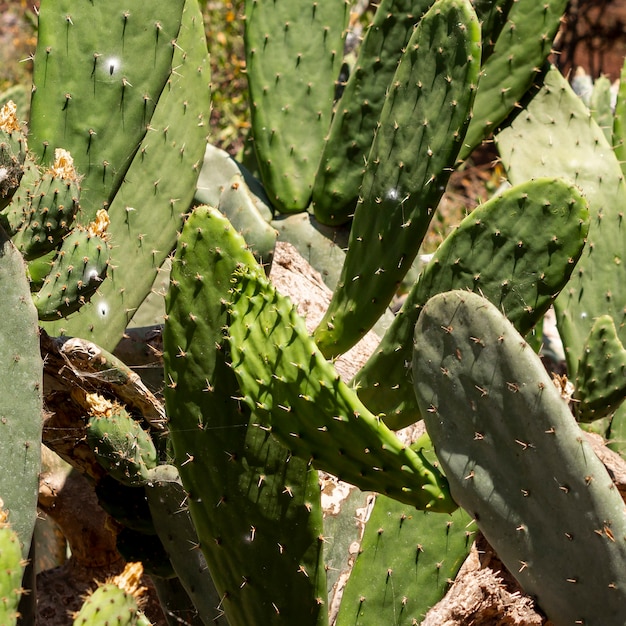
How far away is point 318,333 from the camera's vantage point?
2.17 metres

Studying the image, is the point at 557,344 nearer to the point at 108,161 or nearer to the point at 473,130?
the point at 473,130

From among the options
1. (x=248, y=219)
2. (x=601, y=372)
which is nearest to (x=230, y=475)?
(x=248, y=219)

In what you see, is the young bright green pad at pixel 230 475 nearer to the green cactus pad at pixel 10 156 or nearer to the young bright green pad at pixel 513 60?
the green cactus pad at pixel 10 156

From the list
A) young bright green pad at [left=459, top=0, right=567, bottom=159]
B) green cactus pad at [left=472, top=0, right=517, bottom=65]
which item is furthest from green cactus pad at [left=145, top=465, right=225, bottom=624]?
green cactus pad at [left=472, top=0, right=517, bottom=65]

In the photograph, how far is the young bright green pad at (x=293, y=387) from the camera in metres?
1.58

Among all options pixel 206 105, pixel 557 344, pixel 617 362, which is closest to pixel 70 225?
pixel 206 105

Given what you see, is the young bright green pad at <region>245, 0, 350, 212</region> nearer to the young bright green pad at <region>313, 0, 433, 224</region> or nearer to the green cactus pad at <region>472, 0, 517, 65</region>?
the young bright green pad at <region>313, 0, 433, 224</region>

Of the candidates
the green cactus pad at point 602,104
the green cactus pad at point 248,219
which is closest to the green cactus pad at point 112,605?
the green cactus pad at point 248,219

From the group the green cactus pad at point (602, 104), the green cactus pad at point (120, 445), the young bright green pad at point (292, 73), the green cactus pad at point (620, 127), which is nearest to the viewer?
the green cactus pad at point (120, 445)

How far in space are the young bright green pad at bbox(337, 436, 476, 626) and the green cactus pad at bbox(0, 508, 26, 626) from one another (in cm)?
84

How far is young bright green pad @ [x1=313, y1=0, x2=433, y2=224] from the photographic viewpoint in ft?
8.04

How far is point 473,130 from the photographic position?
8.72ft

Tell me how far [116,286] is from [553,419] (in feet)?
3.89

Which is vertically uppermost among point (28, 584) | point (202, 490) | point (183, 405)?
point (183, 405)
